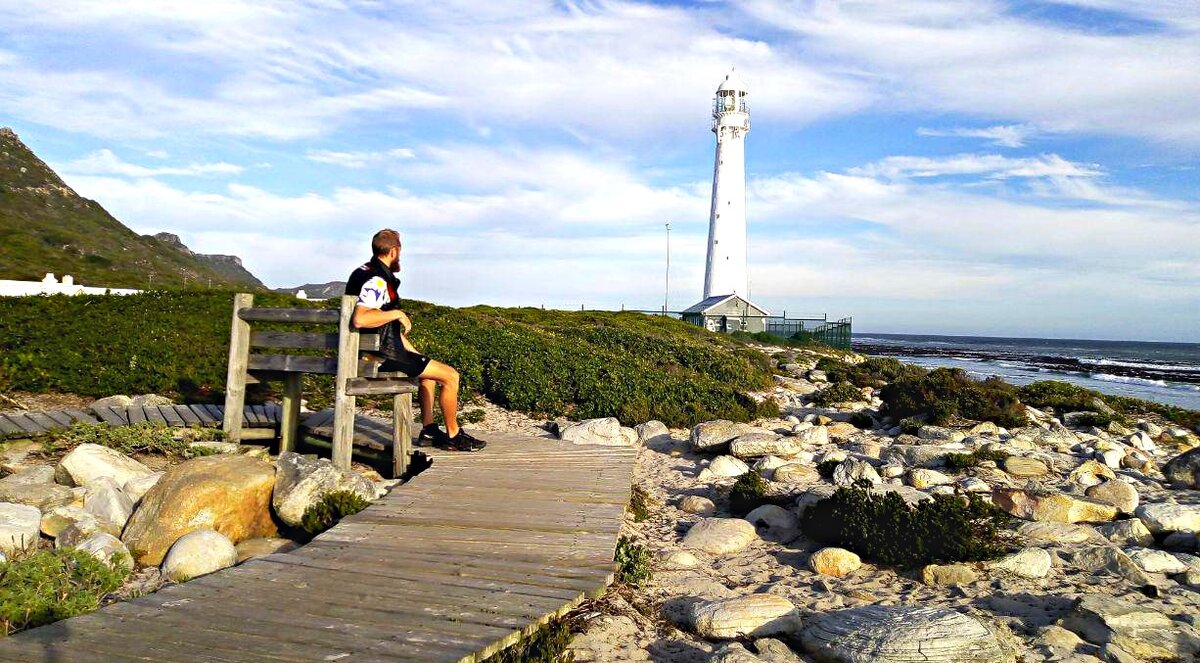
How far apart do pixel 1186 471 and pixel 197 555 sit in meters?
11.1

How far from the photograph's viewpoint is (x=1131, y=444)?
12758 mm

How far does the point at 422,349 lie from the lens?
15.9m

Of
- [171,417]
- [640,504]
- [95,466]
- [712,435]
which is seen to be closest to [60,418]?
[171,417]

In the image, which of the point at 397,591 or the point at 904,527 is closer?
the point at 397,591

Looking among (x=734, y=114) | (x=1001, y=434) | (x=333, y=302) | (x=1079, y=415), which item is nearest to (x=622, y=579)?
(x=1001, y=434)

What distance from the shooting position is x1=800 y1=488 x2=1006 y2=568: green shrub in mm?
6449

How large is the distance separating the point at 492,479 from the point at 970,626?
4.19 m

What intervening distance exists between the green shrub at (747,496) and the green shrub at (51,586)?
5.61 metres

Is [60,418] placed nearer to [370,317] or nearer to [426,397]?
[426,397]

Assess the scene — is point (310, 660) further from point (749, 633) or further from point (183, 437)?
point (183, 437)

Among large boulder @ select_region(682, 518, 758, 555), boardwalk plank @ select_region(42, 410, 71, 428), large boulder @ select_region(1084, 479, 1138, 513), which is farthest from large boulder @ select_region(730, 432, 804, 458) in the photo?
boardwalk plank @ select_region(42, 410, 71, 428)

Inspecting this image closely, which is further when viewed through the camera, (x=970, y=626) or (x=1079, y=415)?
(x=1079, y=415)

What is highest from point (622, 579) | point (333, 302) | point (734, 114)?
point (734, 114)

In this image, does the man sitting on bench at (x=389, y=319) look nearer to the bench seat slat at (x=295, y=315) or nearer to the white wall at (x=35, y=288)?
the bench seat slat at (x=295, y=315)
